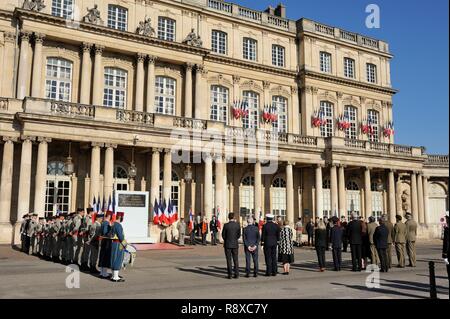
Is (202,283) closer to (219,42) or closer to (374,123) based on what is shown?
(219,42)

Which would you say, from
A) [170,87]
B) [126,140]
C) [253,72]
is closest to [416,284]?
[126,140]

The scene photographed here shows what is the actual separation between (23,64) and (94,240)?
1709 centimetres

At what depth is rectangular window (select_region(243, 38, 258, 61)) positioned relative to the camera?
37250 millimetres

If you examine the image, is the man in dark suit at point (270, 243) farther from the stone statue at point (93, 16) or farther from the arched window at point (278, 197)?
the arched window at point (278, 197)

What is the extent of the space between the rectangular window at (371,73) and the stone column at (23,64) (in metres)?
28.8

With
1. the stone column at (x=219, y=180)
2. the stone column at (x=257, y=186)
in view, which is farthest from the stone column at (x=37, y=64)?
the stone column at (x=257, y=186)

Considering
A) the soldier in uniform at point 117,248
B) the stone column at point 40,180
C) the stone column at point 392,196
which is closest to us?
the soldier in uniform at point 117,248

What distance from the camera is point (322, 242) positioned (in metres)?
15.9

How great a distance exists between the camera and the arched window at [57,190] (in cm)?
2759

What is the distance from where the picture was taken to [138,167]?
30438mm

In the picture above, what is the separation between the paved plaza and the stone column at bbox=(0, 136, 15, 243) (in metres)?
7.16

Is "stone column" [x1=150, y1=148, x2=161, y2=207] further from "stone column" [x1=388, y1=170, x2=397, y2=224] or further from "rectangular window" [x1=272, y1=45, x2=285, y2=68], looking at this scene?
"stone column" [x1=388, y1=170, x2=397, y2=224]

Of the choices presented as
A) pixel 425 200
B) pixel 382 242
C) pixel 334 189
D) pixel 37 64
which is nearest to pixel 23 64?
pixel 37 64
